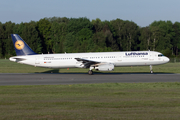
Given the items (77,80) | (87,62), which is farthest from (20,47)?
(77,80)

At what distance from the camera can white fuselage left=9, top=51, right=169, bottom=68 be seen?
3222 cm

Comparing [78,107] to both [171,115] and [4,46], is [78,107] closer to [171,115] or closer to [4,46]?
[171,115]

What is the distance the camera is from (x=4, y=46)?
4119 inches

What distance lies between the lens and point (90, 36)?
326ft

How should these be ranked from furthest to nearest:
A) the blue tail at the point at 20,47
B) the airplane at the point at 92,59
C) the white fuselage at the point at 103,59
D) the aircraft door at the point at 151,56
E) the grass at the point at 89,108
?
1. the blue tail at the point at 20,47
2. the aircraft door at the point at 151,56
3. the white fuselage at the point at 103,59
4. the airplane at the point at 92,59
5. the grass at the point at 89,108

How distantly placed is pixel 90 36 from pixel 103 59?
67808 millimetres

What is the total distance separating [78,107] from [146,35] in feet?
314

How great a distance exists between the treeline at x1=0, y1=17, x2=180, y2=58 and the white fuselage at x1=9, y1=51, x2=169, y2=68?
5894 centimetres

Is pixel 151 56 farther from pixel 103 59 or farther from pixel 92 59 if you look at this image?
pixel 92 59

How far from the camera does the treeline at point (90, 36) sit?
3844 inches

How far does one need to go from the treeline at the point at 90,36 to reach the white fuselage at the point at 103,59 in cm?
5894

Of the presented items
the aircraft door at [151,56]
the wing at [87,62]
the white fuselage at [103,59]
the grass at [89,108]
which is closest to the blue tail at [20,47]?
the white fuselage at [103,59]

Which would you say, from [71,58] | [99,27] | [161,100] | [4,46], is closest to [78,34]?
[99,27]

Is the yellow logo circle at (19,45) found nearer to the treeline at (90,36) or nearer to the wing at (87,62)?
the wing at (87,62)
